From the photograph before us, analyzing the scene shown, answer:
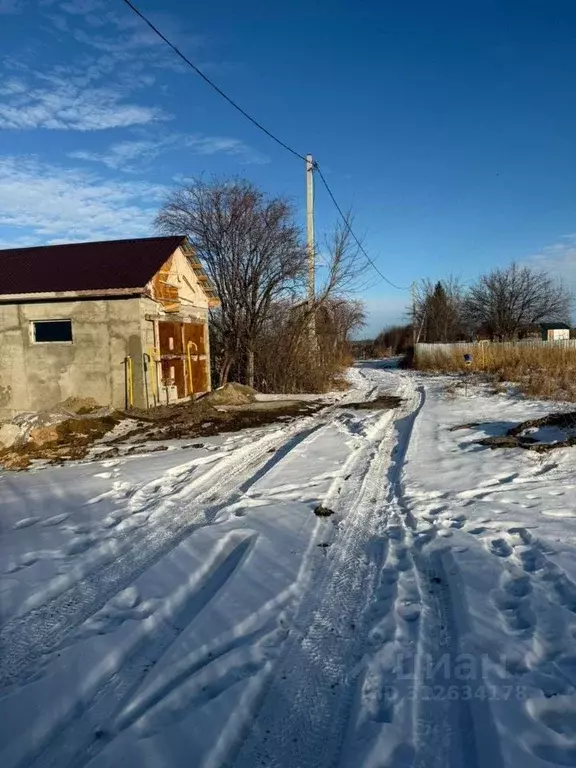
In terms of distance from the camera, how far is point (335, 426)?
10.7 meters

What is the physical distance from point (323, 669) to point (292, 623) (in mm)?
462

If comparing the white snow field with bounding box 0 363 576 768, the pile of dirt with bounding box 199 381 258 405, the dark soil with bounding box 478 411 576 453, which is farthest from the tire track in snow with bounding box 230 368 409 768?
the pile of dirt with bounding box 199 381 258 405

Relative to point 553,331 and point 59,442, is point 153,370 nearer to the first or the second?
point 59,442

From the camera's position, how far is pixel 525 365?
69.1 ft

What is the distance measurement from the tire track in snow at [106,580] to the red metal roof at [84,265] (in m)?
7.91

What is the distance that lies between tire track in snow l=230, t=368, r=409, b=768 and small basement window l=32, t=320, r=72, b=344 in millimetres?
10839

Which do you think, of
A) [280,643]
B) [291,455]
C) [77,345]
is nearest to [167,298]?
[77,345]

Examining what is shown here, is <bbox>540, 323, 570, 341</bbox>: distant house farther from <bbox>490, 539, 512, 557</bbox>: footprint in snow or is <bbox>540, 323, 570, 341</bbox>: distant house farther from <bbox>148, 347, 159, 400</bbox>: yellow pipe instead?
<bbox>490, 539, 512, 557</bbox>: footprint in snow

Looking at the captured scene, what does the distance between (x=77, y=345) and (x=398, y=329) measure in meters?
58.1

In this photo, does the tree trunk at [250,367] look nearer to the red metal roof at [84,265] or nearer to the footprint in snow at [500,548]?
the red metal roof at [84,265]

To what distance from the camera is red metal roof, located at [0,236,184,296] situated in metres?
13.1

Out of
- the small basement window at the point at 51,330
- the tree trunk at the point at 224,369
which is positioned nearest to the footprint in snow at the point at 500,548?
the small basement window at the point at 51,330

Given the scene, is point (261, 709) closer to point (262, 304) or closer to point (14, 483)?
point (14, 483)

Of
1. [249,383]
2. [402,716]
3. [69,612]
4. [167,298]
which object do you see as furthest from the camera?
[249,383]
